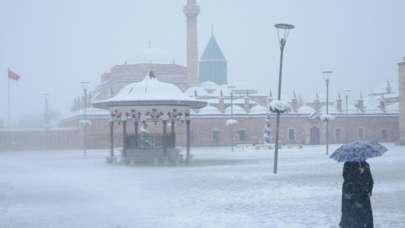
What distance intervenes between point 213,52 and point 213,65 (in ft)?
4.64

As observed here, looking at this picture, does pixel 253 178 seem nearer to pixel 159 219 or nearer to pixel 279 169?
pixel 279 169

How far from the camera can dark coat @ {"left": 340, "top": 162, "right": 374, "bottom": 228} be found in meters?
7.59

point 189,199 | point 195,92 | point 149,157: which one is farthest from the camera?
point 195,92

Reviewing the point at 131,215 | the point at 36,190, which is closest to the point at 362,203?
the point at 131,215

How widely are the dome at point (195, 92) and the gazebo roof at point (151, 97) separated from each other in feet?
85.0

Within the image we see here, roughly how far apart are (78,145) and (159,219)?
120ft

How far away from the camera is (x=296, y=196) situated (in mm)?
12297

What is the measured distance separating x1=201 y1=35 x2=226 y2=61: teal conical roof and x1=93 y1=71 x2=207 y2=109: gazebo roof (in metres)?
38.9

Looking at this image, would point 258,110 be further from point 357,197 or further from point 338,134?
point 357,197

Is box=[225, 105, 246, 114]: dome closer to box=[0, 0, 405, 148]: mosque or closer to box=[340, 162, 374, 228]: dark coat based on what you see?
box=[0, 0, 405, 148]: mosque

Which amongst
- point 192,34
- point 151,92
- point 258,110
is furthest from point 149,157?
point 192,34

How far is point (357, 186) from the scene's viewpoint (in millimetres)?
7617

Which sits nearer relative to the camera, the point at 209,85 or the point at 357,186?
the point at 357,186

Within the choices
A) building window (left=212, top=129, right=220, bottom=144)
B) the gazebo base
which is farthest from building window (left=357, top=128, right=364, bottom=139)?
the gazebo base
